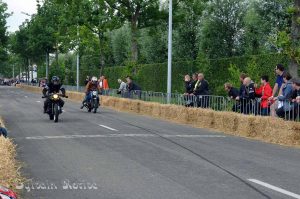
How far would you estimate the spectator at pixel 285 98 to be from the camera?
13.8 m

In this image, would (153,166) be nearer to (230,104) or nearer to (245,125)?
(245,125)

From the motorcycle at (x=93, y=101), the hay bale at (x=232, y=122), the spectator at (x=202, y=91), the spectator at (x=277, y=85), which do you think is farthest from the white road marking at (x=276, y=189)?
the motorcycle at (x=93, y=101)

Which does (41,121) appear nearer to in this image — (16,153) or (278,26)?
(16,153)

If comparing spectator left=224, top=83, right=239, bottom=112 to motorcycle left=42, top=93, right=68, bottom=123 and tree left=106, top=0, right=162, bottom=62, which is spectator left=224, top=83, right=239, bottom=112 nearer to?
motorcycle left=42, top=93, right=68, bottom=123

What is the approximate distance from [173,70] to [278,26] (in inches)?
324

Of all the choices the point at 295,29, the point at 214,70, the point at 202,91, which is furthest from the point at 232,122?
the point at 214,70

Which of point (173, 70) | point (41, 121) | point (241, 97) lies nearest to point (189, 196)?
point (241, 97)

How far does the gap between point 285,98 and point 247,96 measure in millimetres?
2616

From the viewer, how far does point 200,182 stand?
765cm

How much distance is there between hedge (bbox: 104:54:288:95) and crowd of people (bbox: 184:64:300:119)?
5464mm

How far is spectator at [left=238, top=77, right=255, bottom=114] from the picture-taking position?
16172mm

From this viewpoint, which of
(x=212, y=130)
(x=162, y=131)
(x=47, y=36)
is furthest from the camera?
(x=47, y=36)

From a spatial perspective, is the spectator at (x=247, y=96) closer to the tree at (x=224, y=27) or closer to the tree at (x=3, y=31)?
the tree at (x=224, y=27)

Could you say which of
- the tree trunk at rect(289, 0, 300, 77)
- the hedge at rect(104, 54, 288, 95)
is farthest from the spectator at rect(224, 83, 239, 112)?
the hedge at rect(104, 54, 288, 95)
